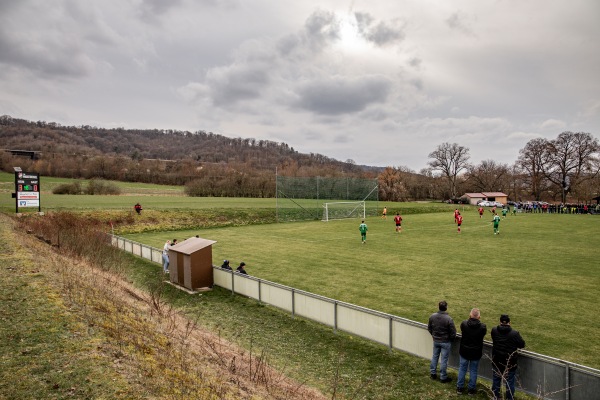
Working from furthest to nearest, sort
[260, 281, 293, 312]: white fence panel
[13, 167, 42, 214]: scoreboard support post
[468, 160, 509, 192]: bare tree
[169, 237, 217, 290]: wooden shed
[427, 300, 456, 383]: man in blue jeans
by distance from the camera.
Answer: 1. [468, 160, 509, 192]: bare tree
2. [13, 167, 42, 214]: scoreboard support post
3. [169, 237, 217, 290]: wooden shed
4. [260, 281, 293, 312]: white fence panel
5. [427, 300, 456, 383]: man in blue jeans

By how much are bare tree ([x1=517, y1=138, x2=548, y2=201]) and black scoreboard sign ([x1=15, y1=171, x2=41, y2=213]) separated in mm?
79195

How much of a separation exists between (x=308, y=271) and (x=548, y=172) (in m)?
74.9

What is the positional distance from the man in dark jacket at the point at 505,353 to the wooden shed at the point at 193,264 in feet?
38.4

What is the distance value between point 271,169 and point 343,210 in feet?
205

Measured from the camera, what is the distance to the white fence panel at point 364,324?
10.4 metres

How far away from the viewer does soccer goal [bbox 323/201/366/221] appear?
49.8m

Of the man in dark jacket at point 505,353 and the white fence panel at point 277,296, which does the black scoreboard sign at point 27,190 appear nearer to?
the white fence panel at point 277,296

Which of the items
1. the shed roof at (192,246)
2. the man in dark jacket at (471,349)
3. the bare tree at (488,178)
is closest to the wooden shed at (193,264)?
the shed roof at (192,246)

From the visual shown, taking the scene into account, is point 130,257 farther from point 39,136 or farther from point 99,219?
point 39,136

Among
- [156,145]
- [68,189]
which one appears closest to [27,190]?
[68,189]

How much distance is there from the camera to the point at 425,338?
9531 mm

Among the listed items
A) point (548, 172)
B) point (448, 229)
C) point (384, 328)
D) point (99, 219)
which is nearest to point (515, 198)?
point (548, 172)

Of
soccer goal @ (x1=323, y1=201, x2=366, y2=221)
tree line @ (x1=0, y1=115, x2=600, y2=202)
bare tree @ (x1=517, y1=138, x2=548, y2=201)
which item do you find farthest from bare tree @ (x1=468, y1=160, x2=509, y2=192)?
soccer goal @ (x1=323, y1=201, x2=366, y2=221)

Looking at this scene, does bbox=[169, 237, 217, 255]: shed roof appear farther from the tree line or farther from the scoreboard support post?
the tree line
